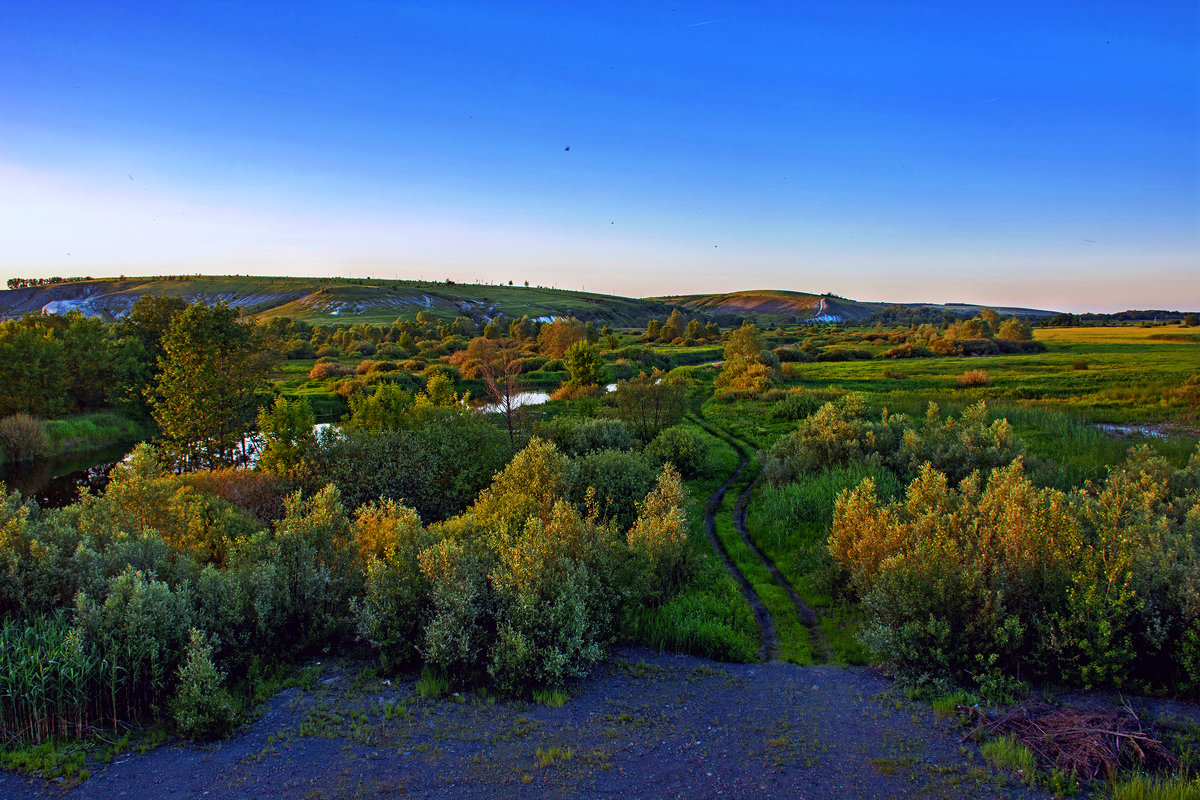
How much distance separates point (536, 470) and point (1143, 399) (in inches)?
1518

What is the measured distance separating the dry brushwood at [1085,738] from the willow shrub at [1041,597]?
1.14 meters

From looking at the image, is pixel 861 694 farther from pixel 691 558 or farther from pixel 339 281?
pixel 339 281

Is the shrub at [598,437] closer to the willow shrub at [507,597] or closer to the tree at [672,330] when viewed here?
the willow shrub at [507,597]

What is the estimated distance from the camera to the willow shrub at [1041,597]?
363 inches

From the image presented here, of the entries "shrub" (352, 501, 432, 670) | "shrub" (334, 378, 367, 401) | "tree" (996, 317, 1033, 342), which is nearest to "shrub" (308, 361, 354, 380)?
"shrub" (334, 378, 367, 401)

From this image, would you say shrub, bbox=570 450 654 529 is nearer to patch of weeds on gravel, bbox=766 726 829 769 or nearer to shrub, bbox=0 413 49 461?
patch of weeds on gravel, bbox=766 726 829 769

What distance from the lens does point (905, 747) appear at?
7.94 meters

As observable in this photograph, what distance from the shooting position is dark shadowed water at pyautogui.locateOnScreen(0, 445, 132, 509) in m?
26.1

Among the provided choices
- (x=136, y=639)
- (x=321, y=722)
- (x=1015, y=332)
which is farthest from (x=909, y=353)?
(x=136, y=639)

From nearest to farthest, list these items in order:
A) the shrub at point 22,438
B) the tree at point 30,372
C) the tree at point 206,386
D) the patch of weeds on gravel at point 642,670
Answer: the patch of weeds on gravel at point 642,670 → the tree at point 206,386 → the shrub at point 22,438 → the tree at point 30,372

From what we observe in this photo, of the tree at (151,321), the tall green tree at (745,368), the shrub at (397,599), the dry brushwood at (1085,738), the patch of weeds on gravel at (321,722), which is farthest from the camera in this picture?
the tall green tree at (745,368)

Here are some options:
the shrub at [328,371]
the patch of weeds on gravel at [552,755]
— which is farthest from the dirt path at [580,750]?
the shrub at [328,371]

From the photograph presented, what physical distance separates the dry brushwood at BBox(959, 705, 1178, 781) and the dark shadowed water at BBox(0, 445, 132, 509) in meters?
31.5

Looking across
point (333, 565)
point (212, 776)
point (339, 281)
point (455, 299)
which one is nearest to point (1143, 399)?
point (333, 565)
